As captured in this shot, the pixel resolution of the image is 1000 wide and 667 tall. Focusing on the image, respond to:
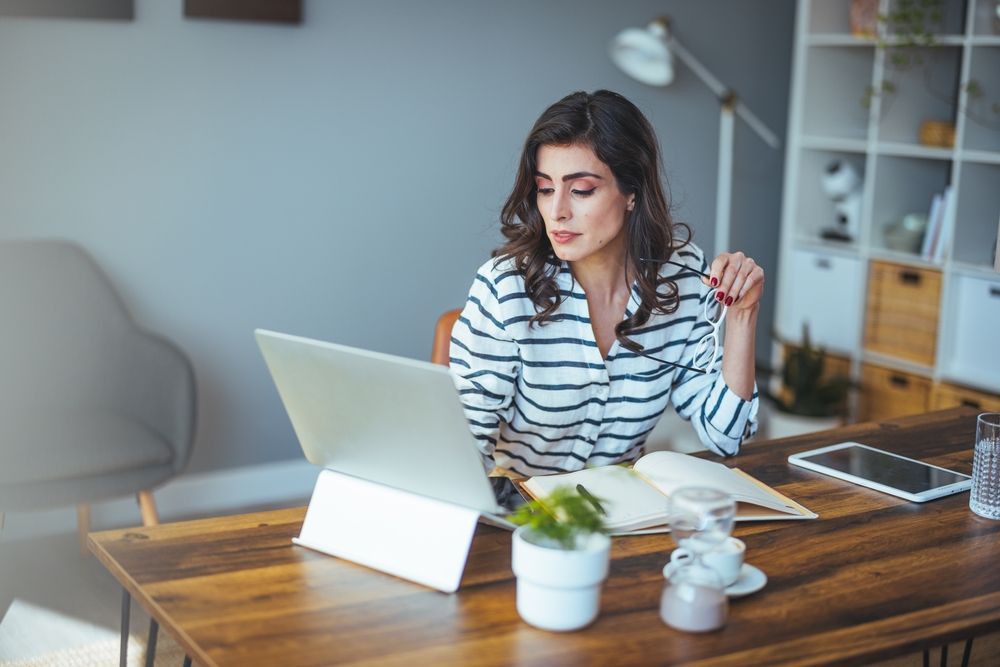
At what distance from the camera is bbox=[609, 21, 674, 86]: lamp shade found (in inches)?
151

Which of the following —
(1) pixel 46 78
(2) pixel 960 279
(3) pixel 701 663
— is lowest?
(3) pixel 701 663

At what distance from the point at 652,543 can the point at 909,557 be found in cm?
33

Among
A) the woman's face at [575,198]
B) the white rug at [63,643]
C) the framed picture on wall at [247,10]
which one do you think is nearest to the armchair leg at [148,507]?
the white rug at [63,643]

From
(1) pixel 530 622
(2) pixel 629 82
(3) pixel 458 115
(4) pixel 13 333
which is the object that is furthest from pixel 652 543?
(2) pixel 629 82

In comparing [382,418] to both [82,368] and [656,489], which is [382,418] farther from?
[82,368]

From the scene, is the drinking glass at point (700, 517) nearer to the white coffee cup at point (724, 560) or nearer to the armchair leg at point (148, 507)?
the white coffee cup at point (724, 560)

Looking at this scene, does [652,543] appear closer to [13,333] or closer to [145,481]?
[145,481]

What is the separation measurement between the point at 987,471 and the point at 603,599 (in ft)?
2.15

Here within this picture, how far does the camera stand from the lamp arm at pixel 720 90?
4.09 metres

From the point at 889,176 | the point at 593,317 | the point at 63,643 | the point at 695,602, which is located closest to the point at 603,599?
the point at 695,602

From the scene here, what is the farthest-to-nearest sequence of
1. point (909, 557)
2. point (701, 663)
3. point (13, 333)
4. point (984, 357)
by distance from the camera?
point (984, 357)
point (13, 333)
point (909, 557)
point (701, 663)

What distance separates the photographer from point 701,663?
1.24m

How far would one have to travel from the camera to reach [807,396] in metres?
3.99

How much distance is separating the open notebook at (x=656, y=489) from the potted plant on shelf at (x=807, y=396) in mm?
2284
